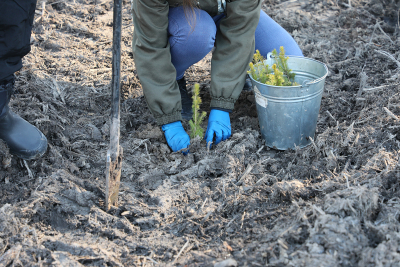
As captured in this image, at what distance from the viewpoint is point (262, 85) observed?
192 cm

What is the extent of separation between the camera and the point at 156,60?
2119 millimetres

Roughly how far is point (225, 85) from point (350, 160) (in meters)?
0.85

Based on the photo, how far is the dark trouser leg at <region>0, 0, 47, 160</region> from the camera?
1582mm

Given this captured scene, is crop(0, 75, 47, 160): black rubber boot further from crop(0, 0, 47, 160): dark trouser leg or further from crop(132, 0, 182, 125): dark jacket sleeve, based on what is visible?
crop(132, 0, 182, 125): dark jacket sleeve

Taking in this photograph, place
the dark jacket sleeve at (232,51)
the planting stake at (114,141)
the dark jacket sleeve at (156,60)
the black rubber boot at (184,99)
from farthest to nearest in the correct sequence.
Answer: the black rubber boot at (184,99) < the dark jacket sleeve at (232,51) < the dark jacket sleeve at (156,60) < the planting stake at (114,141)

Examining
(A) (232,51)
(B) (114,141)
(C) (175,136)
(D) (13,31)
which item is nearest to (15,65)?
(D) (13,31)

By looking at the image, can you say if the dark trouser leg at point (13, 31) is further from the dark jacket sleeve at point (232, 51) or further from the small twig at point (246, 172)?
the small twig at point (246, 172)

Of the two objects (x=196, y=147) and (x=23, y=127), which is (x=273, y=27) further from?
(x=23, y=127)

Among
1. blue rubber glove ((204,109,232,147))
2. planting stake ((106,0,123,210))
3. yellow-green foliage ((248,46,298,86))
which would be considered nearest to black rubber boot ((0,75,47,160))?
planting stake ((106,0,123,210))

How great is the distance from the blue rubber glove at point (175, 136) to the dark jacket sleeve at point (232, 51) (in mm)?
272

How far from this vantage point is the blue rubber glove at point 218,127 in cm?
218

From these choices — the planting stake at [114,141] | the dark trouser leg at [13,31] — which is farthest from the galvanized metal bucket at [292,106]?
the dark trouser leg at [13,31]

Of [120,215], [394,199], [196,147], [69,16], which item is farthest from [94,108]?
[394,199]

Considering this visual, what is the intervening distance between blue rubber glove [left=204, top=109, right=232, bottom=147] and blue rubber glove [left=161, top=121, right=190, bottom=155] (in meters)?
0.14
